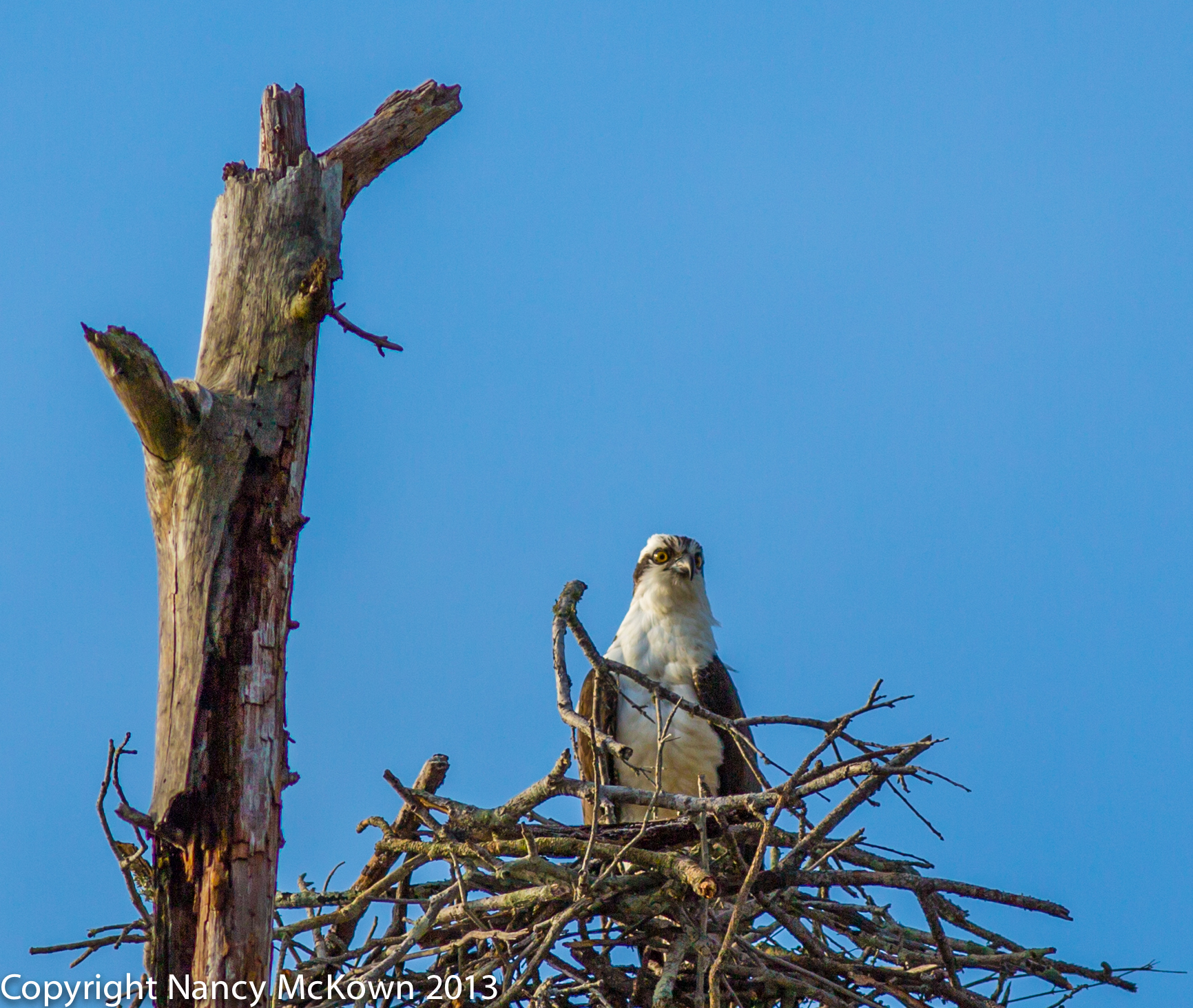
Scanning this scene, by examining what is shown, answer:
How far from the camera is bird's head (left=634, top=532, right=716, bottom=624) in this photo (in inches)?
276

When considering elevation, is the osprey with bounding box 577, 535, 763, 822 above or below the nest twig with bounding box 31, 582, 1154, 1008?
above

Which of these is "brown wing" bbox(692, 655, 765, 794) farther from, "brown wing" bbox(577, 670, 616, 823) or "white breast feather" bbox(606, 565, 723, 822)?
"brown wing" bbox(577, 670, 616, 823)

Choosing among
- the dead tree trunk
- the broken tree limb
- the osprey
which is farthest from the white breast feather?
the broken tree limb

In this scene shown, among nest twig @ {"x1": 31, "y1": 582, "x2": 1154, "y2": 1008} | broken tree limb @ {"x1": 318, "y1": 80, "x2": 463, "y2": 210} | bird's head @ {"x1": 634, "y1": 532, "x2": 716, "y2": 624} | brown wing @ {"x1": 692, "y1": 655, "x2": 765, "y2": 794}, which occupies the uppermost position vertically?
broken tree limb @ {"x1": 318, "y1": 80, "x2": 463, "y2": 210}

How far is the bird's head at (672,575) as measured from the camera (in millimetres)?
7012

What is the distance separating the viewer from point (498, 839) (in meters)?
4.43

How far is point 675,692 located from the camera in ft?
20.7

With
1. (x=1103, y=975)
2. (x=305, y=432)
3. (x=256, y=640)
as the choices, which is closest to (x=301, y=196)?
(x=305, y=432)

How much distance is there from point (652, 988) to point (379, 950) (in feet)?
3.00

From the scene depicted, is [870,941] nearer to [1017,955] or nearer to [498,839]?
[1017,955]

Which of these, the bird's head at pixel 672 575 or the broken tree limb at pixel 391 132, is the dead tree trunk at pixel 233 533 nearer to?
the broken tree limb at pixel 391 132

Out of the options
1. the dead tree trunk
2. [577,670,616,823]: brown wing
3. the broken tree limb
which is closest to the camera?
the dead tree trunk

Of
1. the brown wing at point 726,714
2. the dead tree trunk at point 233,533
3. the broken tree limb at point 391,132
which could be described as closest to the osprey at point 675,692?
the brown wing at point 726,714

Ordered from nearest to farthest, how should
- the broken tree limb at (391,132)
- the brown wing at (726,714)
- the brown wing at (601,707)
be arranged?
the broken tree limb at (391,132) → the brown wing at (601,707) → the brown wing at (726,714)
